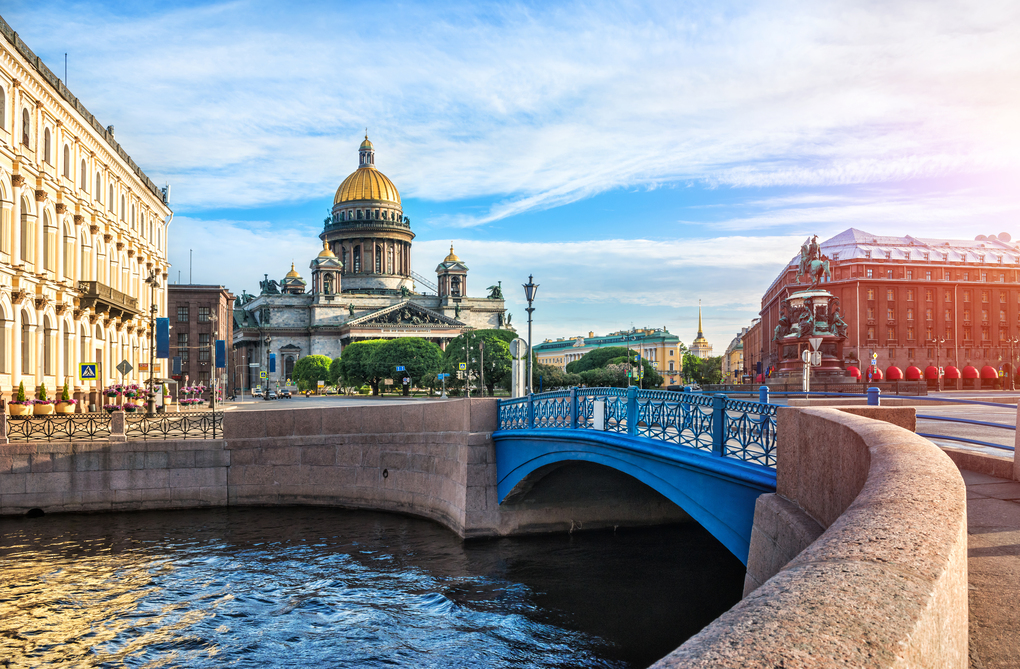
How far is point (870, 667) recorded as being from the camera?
2.31 m

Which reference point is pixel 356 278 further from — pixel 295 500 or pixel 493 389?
pixel 295 500

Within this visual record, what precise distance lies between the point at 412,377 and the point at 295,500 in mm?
66173

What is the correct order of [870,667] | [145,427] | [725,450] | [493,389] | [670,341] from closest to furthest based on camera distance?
1. [870,667]
2. [725,450]
3. [145,427]
4. [493,389]
5. [670,341]

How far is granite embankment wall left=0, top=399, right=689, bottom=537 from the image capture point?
21000 millimetres

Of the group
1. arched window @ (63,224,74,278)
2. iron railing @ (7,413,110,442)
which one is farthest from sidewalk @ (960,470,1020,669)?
arched window @ (63,224,74,278)

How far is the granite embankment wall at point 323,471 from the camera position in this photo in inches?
827

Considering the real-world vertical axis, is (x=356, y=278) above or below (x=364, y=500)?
above

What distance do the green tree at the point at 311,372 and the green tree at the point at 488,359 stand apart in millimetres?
21855

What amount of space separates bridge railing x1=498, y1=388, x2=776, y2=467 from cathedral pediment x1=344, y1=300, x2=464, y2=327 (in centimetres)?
10243

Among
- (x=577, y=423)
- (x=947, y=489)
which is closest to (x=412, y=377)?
(x=577, y=423)

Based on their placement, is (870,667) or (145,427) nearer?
(870,667)

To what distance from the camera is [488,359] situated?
3211 inches

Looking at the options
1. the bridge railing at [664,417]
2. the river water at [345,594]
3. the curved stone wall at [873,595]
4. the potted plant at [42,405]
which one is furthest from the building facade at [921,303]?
the curved stone wall at [873,595]

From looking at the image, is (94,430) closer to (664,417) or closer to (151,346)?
(664,417)
